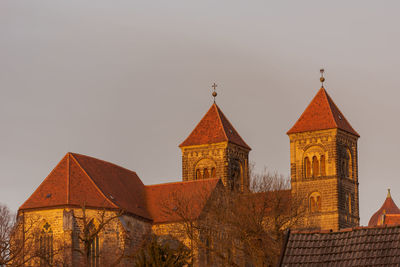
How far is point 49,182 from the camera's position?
68250mm

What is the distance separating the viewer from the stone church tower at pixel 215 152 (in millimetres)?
82375

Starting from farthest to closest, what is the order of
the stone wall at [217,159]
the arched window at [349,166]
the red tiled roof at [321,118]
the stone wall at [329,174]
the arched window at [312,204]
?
the arched window at [349,166] → the red tiled roof at [321,118] → the stone wall at [217,159] → the arched window at [312,204] → the stone wall at [329,174]

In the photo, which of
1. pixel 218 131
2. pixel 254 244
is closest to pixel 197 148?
pixel 218 131

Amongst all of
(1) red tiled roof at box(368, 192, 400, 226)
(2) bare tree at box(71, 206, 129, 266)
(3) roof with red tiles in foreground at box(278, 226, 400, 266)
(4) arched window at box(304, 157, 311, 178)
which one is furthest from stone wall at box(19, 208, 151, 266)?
(1) red tiled roof at box(368, 192, 400, 226)

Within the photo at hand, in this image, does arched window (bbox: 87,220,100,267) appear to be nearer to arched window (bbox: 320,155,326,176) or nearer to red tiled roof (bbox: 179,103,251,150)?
red tiled roof (bbox: 179,103,251,150)

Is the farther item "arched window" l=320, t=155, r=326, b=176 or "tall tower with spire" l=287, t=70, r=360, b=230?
"arched window" l=320, t=155, r=326, b=176

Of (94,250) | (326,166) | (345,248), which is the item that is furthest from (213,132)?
(345,248)

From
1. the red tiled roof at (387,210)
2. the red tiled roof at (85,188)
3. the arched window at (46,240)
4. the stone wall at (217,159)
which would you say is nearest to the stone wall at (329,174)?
the stone wall at (217,159)

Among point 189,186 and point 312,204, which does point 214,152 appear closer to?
point 312,204

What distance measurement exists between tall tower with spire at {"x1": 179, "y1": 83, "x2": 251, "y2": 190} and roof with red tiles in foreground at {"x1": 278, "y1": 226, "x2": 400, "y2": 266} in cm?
5674

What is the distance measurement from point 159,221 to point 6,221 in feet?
30.3

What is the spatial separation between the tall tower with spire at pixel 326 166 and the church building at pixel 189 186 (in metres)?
0.07

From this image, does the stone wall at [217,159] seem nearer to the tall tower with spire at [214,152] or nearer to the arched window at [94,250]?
the tall tower with spire at [214,152]

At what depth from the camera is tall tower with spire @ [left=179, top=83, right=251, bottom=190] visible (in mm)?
82375
